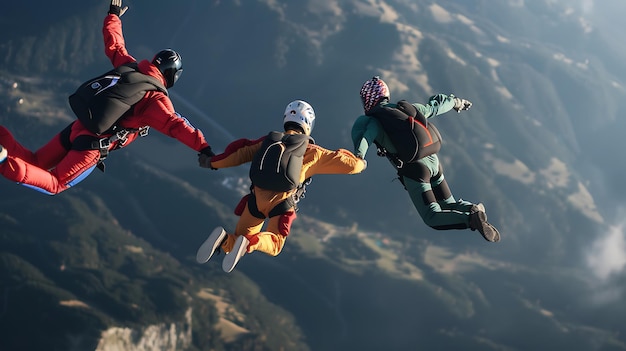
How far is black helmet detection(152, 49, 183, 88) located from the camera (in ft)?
64.5

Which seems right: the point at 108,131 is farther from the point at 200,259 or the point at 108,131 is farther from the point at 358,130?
the point at 358,130

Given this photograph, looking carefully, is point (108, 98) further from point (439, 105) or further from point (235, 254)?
point (439, 105)

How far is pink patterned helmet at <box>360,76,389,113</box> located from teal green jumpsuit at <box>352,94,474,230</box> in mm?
289

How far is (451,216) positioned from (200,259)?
309 inches

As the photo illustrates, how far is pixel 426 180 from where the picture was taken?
20.5 m

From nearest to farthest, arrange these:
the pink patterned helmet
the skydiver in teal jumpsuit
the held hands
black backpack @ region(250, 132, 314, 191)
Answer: black backpack @ region(250, 132, 314, 191), the skydiver in teal jumpsuit, the pink patterned helmet, the held hands

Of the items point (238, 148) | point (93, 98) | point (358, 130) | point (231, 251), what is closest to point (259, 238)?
point (231, 251)

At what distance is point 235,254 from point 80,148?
642cm

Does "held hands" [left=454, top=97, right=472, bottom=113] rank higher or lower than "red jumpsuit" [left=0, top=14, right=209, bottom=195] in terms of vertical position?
higher

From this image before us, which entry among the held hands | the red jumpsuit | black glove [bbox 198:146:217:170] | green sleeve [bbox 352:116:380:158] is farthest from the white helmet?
the held hands

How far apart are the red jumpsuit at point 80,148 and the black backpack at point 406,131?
626cm

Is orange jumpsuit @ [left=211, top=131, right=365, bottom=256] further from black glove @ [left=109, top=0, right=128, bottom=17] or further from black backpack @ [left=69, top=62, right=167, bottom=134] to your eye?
black glove @ [left=109, top=0, right=128, bottom=17]

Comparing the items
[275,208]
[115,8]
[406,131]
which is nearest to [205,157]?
[275,208]

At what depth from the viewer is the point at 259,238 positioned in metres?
17.2
